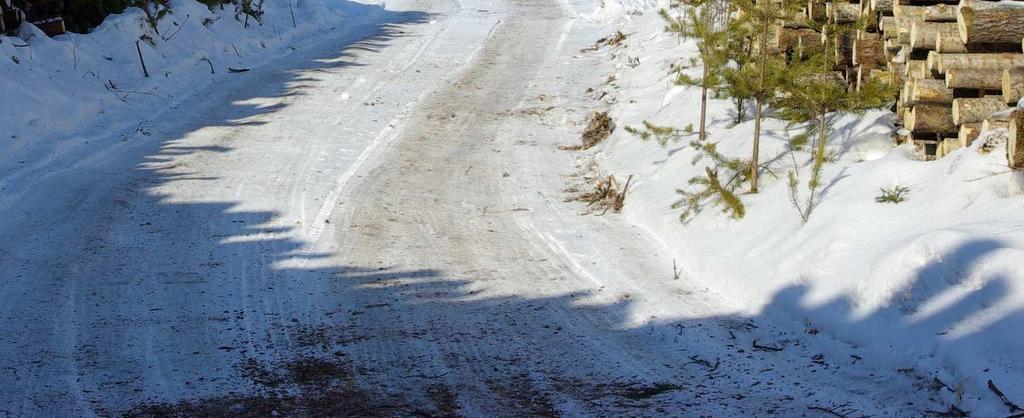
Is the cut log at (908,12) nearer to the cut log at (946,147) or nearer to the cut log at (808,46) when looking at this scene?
the cut log at (946,147)

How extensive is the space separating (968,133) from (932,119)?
1.74 ft

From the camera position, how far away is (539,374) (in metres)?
6.68

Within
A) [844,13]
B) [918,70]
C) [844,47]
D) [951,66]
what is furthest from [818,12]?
[951,66]

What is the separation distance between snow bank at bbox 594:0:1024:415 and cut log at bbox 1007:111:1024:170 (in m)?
0.17

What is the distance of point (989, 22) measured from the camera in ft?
27.8

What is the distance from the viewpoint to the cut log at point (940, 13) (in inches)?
353

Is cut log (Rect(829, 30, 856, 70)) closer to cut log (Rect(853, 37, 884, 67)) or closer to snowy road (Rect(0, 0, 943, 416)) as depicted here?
cut log (Rect(853, 37, 884, 67))

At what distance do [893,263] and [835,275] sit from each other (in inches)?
21.7

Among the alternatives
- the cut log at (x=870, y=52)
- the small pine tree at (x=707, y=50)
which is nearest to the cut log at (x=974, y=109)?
the cut log at (x=870, y=52)

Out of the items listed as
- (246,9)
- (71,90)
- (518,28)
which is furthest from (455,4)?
(71,90)

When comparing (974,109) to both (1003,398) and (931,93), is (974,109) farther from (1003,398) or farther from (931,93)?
(1003,398)

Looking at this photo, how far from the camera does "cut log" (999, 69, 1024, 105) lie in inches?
320

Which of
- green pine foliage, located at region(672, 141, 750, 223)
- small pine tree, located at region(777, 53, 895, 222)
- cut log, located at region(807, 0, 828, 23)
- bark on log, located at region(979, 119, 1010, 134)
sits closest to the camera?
bark on log, located at region(979, 119, 1010, 134)

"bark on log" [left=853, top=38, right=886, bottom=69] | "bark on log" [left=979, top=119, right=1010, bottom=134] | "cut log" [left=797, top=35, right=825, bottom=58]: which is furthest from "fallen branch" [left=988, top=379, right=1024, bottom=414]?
"cut log" [left=797, top=35, right=825, bottom=58]
